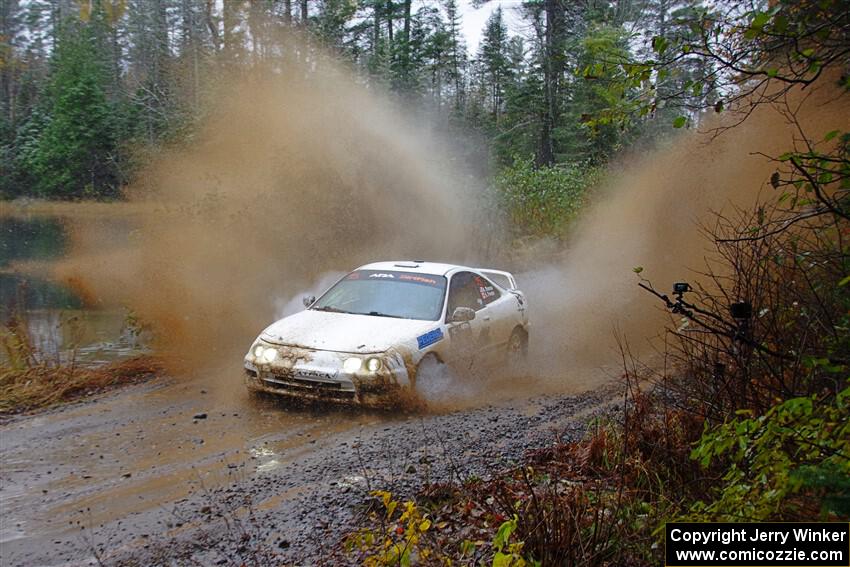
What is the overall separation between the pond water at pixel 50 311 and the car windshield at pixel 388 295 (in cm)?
367

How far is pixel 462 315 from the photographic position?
29.3 feet

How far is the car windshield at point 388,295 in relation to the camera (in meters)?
9.09

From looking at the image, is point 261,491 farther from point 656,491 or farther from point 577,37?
point 577,37

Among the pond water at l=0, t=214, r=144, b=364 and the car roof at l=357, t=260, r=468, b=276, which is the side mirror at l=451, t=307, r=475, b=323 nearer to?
the car roof at l=357, t=260, r=468, b=276

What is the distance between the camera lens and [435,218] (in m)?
19.9

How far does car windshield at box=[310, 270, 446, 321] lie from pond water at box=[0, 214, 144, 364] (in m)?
3.67

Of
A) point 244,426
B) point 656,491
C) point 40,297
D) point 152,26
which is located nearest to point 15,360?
point 244,426

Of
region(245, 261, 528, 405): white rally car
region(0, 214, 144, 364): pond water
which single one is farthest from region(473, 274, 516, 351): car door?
region(0, 214, 144, 364): pond water

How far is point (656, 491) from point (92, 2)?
954 centimetres

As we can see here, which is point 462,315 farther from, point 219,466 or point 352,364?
point 219,466

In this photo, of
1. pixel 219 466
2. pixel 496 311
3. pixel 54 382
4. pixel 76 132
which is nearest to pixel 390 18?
pixel 76 132

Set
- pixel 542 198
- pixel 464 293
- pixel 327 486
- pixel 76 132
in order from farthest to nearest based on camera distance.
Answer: pixel 76 132 → pixel 542 198 → pixel 464 293 → pixel 327 486

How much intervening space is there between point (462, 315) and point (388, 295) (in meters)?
1.07

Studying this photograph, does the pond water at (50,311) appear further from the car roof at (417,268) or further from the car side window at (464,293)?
the car side window at (464,293)
